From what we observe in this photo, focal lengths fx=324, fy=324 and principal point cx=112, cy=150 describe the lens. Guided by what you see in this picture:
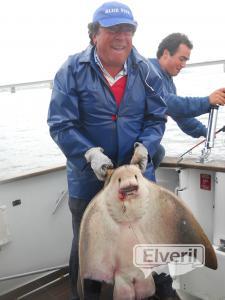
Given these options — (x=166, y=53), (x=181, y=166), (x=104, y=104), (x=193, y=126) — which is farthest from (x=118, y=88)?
(x=193, y=126)

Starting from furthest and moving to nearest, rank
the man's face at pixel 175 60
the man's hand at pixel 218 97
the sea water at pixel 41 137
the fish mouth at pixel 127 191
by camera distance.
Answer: the sea water at pixel 41 137, the man's face at pixel 175 60, the man's hand at pixel 218 97, the fish mouth at pixel 127 191

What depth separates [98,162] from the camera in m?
1.24

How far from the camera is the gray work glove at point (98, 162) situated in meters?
1.22

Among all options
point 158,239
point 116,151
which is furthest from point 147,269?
Answer: point 116,151

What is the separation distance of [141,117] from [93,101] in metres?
0.24

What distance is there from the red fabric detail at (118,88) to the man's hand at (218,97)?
0.53 meters

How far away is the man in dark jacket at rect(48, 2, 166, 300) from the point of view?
1.34m

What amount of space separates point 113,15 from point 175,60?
0.82 metres

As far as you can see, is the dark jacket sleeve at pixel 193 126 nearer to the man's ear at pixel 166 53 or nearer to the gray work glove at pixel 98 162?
the man's ear at pixel 166 53

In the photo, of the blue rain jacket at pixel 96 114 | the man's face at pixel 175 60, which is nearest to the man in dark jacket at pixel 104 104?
the blue rain jacket at pixel 96 114

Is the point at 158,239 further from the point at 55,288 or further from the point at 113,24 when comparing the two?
the point at 55,288

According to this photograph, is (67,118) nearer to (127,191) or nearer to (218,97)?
(127,191)

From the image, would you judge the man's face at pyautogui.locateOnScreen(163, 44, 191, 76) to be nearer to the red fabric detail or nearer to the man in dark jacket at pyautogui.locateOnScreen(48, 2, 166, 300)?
the man in dark jacket at pyautogui.locateOnScreen(48, 2, 166, 300)

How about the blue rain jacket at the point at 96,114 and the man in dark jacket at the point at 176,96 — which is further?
the man in dark jacket at the point at 176,96
